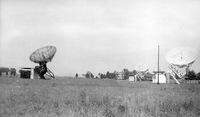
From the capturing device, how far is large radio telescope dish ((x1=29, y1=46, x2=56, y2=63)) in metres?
37.8

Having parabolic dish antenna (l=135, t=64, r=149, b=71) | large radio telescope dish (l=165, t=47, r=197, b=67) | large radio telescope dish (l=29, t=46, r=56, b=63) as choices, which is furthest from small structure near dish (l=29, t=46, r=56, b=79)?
parabolic dish antenna (l=135, t=64, r=149, b=71)

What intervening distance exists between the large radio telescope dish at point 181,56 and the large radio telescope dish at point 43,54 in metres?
21.1

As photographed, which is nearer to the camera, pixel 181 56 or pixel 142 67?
pixel 181 56

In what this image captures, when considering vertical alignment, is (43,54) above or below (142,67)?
above

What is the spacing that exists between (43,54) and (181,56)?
2345 cm

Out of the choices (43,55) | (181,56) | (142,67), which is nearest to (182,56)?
(181,56)

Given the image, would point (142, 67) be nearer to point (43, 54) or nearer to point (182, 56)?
point (182, 56)

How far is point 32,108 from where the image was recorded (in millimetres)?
8406

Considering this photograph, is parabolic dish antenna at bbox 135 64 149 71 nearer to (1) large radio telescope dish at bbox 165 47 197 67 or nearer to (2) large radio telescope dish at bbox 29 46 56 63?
(1) large radio telescope dish at bbox 165 47 197 67

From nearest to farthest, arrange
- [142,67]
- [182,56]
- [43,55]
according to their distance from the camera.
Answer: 1. [43,55]
2. [182,56]
3. [142,67]

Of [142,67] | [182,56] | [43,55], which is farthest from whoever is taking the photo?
[142,67]

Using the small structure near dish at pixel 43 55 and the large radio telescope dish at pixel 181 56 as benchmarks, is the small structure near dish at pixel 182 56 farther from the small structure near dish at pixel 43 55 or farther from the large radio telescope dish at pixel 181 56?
the small structure near dish at pixel 43 55

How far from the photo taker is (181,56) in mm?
43438

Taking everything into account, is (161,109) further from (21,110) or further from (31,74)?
(31,74)
